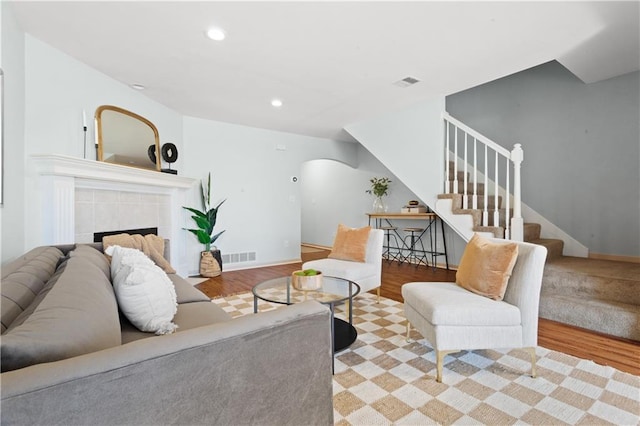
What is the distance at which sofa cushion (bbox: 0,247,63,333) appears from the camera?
89cm

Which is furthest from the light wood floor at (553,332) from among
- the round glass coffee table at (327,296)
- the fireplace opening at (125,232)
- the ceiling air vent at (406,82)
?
the ceiling air vent at (406,82)

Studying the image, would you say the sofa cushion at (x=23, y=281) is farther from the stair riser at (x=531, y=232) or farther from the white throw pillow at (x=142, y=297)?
the stair riser at (x=531, y=232)

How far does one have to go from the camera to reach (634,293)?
2588mm

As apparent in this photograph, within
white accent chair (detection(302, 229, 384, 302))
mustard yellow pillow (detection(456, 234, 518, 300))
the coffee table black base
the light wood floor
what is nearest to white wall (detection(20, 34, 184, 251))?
the light wood floor

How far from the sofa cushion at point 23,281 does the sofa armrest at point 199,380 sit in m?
0.37

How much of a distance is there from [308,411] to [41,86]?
3.29m

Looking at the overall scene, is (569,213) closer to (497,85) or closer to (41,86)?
(497,85)

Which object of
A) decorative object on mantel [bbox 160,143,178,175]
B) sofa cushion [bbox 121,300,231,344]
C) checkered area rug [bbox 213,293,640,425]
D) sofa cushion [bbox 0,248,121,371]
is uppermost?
decorative object on mantel [bbox 160,143,178,175]

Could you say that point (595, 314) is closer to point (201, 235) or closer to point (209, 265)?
point (209, 265)

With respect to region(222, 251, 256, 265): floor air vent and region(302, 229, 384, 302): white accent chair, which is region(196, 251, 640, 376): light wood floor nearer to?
region(222, 251, 256, 265): floor air vent

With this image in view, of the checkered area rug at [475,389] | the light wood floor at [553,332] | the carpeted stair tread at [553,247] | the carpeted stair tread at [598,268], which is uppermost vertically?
the carpeted stair tread at [553,247]

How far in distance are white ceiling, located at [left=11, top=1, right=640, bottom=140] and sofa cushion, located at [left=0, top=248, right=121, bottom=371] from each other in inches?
78.8

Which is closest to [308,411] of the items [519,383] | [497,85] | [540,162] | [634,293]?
[519,383]

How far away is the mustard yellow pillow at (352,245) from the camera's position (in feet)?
11.0
